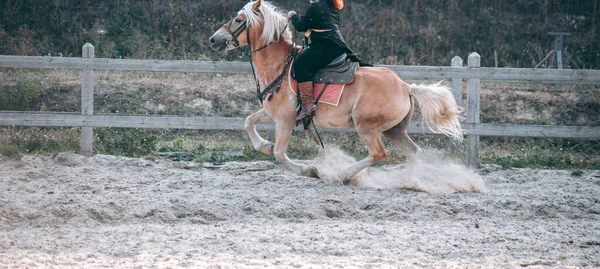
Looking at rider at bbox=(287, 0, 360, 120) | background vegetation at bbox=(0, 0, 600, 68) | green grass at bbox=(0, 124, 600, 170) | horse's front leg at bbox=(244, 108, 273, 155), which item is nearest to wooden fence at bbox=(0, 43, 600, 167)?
green grass at bbox=(0, 124, 600, 170)

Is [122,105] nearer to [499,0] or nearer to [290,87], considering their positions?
[290,87]

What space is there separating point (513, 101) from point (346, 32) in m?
5.67

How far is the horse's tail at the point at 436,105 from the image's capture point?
8539 millimetres

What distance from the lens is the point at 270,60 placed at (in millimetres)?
8852

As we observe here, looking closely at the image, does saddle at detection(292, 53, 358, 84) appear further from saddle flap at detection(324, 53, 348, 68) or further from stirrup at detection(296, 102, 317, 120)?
stirrup at detection(296, 102, 317, 120)

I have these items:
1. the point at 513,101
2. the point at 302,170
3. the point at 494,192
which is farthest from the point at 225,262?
the point at 513,101

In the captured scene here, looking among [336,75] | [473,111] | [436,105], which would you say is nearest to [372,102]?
[336,75]

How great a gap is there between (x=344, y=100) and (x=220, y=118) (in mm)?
2460

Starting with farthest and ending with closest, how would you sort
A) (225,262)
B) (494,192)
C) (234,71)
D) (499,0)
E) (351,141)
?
(499,0)
(351,141)
(234,71)
(494,192)
(225,262)

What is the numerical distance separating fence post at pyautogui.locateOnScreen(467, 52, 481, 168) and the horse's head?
10.7ft

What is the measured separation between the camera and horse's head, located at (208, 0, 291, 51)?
8711mm

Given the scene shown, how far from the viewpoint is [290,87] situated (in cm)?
861

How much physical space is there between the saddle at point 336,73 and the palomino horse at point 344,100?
11 cm

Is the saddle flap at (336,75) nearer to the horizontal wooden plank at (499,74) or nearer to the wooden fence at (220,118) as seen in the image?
the wooden fence at (220,118)
